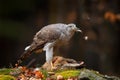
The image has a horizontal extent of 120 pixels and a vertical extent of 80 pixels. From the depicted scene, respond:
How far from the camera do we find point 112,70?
16.0 metres

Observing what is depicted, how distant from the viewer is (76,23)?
1512cm

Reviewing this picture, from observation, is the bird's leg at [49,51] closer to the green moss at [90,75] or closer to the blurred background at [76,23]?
the green moss at [90,75]

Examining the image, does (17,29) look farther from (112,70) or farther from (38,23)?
(112,70)

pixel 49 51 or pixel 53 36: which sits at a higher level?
pixel 53 36

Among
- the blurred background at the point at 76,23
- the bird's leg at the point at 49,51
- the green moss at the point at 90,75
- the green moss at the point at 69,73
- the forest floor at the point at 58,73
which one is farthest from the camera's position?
the blurred background at the point at 76,23

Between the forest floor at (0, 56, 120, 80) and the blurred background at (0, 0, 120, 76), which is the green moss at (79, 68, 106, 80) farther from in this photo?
the blurred background at (0, 0, 120, 76)

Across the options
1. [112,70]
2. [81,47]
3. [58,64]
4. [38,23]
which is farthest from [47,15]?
[58,64]

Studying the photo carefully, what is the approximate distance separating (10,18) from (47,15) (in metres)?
1.16

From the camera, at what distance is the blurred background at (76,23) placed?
602 inches

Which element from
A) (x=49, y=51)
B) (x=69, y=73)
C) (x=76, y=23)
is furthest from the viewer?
(x=76, y=23)

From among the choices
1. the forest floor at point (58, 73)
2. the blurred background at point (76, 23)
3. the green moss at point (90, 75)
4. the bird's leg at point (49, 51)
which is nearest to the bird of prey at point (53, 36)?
the bird's leg at point (49, 51)

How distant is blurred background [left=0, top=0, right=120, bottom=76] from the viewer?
15.3 meters

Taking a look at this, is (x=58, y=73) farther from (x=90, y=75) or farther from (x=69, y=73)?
(x=90, y=75)

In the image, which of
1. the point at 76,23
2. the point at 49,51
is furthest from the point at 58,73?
the point at 76,23
